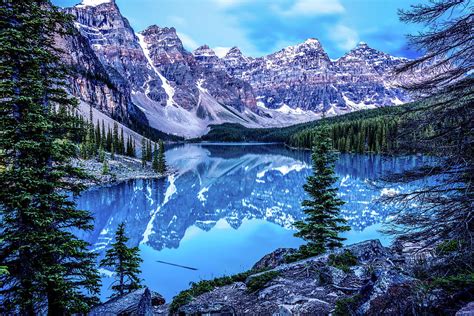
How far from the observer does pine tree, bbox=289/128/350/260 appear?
16359mm

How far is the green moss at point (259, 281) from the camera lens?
10.1 meters

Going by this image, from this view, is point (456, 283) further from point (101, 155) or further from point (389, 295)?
point (101, 155)

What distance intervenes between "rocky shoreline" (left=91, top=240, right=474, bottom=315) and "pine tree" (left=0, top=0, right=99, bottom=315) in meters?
1.68

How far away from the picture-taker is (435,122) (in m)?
8.05

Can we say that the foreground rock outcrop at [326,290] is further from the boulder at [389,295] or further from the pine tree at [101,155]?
the pine tree at [101,155]

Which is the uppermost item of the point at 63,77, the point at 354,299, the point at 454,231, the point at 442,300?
the point at 63,77

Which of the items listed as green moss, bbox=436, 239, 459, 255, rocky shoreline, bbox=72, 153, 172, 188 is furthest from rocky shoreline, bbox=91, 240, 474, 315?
rocky shoreline, bbox=72, 153, 172, 188

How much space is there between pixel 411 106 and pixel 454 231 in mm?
4095

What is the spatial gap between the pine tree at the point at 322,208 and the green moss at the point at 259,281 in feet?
18.0

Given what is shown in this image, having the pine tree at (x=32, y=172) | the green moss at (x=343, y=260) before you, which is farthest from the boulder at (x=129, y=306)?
the green moss at (x=343, y=260)

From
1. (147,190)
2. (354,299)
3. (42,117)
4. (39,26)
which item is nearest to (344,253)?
(354,299)

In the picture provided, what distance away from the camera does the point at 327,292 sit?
29.1 feet

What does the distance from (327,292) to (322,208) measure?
8.13 meters

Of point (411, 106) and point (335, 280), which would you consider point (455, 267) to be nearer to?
point (335, 280)
